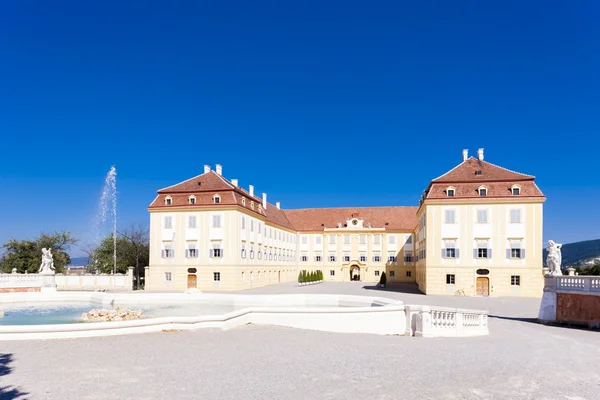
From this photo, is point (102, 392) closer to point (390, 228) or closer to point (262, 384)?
point (262, 384)

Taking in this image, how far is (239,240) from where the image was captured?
43.9 meters

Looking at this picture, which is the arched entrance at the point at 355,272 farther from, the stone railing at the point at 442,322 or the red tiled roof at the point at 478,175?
the stone railing at the point at 442,322

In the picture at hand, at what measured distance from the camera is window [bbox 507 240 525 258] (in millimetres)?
37188

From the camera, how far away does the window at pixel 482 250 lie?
37.7 m

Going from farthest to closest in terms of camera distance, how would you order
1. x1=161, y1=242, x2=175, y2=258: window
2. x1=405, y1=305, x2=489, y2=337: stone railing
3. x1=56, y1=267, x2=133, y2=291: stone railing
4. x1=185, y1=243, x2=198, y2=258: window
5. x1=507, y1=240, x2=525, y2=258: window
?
x1=161, y1=242, x2=175, y2=258: window → x1=185, y1=243, x2=198, y2=258: window → x1=56, y1=267, x2=133, y2=291: stone railing → x1=507, y1=240, x2=525, y2=258: window → x1=405, y1=305, x2=489, y2=337: stone railing

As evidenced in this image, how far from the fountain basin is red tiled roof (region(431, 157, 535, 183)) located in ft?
73.6

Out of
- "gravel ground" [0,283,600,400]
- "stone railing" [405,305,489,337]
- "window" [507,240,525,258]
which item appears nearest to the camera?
"gravel ground" [0,283,600,400]

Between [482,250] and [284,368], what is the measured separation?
107 feet

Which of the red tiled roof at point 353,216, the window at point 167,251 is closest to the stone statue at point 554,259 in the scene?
the window at point 167,251

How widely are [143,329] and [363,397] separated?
7029 millimetres

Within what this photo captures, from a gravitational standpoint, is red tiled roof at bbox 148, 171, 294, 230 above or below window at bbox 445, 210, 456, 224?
above

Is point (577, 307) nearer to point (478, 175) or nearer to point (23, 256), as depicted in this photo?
point (478, 175)

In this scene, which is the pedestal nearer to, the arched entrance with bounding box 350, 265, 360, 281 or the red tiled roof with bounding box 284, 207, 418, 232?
the red tiled roof with bounding box 284, 207, 418, 232

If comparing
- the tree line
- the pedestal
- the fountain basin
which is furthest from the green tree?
the pedestal
